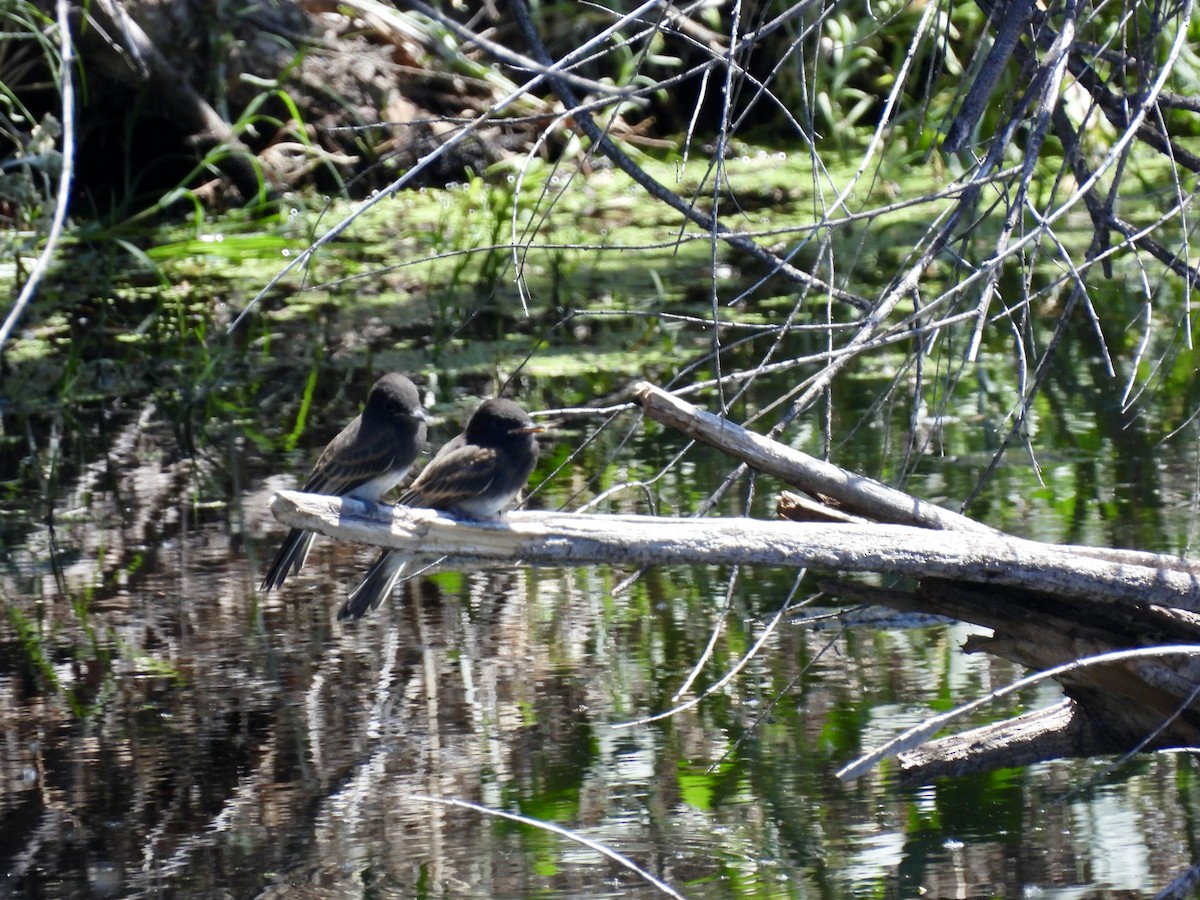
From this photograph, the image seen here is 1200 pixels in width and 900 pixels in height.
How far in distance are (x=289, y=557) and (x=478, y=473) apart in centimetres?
74

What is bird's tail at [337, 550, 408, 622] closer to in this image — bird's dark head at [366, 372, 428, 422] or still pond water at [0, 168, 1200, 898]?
still pond water at [0, 168, 1200, 898]

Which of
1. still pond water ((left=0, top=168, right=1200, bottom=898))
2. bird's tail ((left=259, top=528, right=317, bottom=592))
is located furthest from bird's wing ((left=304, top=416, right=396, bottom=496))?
still pond water ((left=0, top=168, right=1200, bottom=898))

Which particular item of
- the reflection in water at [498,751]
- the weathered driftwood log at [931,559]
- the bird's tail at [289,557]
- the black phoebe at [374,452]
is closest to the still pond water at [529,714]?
the reflection in water at [498,751]

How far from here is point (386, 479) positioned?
4.03 metres

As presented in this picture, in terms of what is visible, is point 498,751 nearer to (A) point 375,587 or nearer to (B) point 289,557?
(A) point 375,587

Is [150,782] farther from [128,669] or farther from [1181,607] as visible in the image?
[1181,607]

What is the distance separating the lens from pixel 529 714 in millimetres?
3955

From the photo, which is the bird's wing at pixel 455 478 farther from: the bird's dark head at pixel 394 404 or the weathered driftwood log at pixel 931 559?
the weathered driftwood log at pixel 931 559

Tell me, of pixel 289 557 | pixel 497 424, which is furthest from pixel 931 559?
pixel 289 557

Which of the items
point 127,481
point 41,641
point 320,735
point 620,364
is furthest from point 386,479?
point 620,364

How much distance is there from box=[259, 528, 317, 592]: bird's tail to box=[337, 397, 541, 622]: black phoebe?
23cm

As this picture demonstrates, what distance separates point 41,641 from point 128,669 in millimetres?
371

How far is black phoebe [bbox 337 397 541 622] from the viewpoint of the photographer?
3.66 m

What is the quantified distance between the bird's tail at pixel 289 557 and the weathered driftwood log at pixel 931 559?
1045 millimetres
